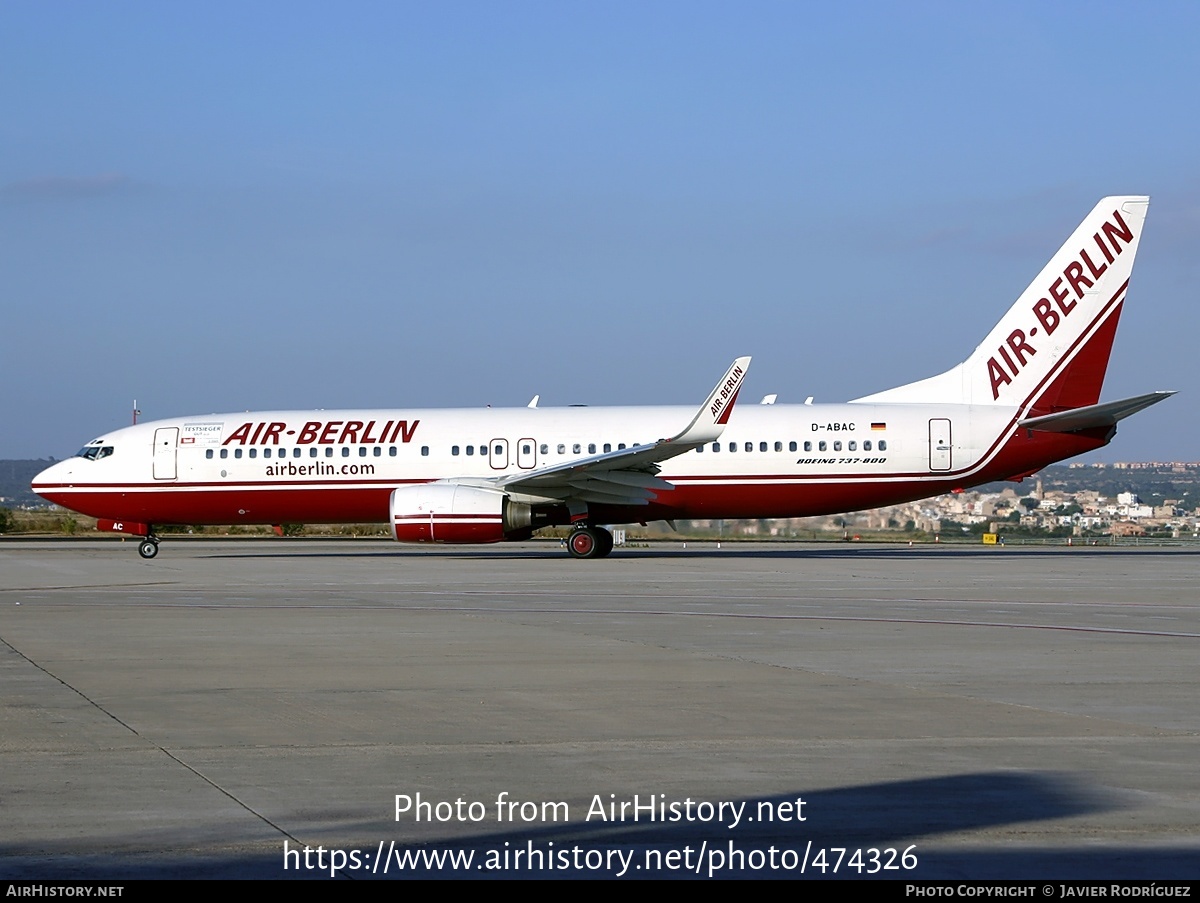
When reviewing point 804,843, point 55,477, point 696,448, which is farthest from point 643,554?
point 804,843

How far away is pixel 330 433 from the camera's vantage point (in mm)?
34031

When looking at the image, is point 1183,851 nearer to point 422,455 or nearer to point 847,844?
point 847,844

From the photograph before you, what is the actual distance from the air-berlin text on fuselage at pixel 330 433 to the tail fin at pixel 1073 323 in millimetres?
14481

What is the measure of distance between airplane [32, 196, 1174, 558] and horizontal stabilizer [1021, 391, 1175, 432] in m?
0.05

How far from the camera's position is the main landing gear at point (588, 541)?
33375 millimetres

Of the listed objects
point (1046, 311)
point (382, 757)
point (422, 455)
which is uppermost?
point (1046, 311)

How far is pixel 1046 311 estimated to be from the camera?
33.6 metres

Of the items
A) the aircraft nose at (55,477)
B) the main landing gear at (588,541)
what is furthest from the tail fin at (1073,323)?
the aircraft nose at (55,477)

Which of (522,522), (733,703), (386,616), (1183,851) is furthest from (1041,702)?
(522,522)

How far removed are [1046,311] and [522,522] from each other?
13.7 metres

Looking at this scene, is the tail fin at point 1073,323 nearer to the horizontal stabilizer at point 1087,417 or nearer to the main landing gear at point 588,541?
the horizontal stabilizer at point 1087,417

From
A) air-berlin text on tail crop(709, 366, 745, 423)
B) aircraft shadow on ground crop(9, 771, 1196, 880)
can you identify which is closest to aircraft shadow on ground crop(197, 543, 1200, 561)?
air-berlin text on tail crop(709, 366, 745, 423)

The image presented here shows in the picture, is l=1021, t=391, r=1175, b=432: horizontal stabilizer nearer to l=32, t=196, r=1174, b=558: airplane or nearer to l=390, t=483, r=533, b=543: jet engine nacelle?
l=32, t=196, r=1174, b=558: airplane

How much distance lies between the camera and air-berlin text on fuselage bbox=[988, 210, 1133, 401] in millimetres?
33406
